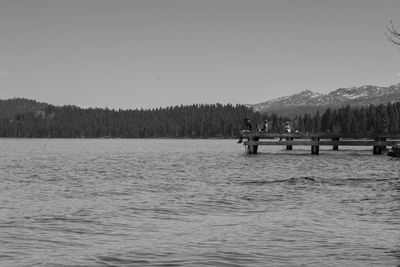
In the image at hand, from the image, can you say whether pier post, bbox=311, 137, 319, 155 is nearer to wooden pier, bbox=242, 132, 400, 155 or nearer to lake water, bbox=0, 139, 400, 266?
wooden pier, bbox=242, 132, 400, 155

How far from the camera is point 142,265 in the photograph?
8.55 m

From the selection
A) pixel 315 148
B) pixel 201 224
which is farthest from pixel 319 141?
pixel 201 224

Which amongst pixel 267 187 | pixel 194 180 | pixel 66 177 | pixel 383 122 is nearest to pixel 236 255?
pixel 267 187

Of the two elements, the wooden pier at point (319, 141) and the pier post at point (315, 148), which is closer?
the wooden pier at point (319, 141)

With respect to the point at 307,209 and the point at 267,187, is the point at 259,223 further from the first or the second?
the point at 267,187

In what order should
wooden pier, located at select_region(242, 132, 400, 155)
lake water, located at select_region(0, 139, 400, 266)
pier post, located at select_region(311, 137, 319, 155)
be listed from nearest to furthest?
lake water, located at select_region(0, 139, 400, 266) → wooden pier, located at select_region(242, 132, 400, 155) → pier post, located at select_region(311, 137, 319, 155)

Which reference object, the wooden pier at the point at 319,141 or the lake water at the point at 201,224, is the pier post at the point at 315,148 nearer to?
the wooden pier at the point at 319,141

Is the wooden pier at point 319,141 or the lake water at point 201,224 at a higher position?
the wooden pier at point 319,141

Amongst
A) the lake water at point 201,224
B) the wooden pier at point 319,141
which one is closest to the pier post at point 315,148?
the wooden pier at point 319,141

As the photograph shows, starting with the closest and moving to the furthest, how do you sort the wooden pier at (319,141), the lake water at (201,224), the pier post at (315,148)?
the lake water at (201,224), the wooden pier at (319,141), the pier post at (315,148)

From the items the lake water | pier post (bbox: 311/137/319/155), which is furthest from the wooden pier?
the lake water

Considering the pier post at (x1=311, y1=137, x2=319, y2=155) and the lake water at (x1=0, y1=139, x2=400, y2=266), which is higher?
the pier post at (x1=311, y1=137, x2=319, y2=155)

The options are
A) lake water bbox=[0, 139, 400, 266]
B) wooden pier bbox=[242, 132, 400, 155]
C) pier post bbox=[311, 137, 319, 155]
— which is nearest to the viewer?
lake water bbox=[0, 139, 400, 266]

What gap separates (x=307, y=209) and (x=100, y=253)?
721cm
